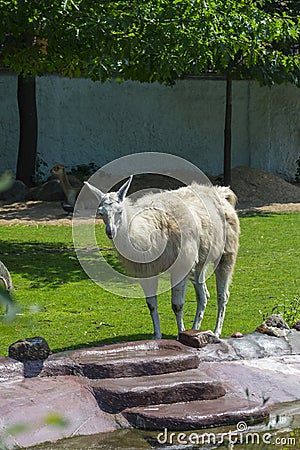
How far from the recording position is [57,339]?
7645 mm

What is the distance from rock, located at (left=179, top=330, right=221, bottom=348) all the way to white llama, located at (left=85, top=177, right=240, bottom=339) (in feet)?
1.88

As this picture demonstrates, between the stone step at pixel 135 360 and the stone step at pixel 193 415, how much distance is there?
35cm

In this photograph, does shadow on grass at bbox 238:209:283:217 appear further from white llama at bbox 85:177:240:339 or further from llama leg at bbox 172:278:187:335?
llama leg at bbox 172:278:187:335

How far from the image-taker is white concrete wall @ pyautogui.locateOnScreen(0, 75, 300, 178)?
19438mm

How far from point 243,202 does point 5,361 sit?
1239 centimetres

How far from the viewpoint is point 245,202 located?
703 inches

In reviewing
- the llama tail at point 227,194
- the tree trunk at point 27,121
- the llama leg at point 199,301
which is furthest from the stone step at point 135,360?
the tree trunk at point 27,121

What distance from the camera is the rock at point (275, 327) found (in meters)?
7.07

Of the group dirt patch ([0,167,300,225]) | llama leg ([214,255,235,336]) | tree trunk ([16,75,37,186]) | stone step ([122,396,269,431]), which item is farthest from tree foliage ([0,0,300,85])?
tree trunk ([16,75,37,186])

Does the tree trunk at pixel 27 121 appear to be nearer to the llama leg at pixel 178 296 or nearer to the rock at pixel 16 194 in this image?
the rock at pixel 16 194

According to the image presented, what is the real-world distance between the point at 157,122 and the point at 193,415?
50.3 ft

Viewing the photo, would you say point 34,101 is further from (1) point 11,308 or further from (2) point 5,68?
(1) point 11,308

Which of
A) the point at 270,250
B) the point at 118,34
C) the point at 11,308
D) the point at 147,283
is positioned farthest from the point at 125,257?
the point at 270,250

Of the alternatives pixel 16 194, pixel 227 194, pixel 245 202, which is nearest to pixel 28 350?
pixel 227 194
